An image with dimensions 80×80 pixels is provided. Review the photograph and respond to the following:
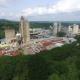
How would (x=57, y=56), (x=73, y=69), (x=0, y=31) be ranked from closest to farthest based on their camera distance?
1. (x=73, y=69)
2. (x=57, y=56)
3. (x=0, y=31)

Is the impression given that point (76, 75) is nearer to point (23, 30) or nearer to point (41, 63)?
point (41, 63)

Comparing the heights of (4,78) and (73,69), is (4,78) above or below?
below

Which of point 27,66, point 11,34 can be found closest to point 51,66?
point 27,66

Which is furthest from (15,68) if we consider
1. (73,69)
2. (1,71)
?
(73,69)

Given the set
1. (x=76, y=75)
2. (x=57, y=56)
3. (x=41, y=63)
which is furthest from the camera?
(x=57, y=56)

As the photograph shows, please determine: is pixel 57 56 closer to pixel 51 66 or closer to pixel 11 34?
pixel 51 66

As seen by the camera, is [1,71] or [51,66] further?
[1,71]

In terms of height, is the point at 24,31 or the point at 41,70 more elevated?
the point at 24,31

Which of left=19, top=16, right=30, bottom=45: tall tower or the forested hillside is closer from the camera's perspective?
the forested hillside

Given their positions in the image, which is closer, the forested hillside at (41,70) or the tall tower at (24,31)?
the forested hillside at (41,70)

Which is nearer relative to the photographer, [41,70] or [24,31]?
[41,70]
